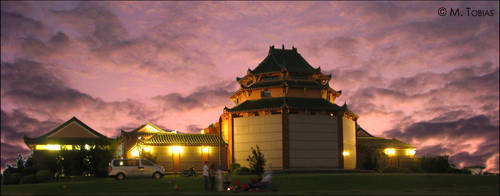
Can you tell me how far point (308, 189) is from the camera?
3659 centimetres

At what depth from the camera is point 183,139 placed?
218 feet

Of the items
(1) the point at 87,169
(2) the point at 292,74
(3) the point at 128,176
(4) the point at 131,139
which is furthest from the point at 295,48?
(3) the point at 128,176

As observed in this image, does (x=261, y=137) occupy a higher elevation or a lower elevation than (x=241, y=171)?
higher

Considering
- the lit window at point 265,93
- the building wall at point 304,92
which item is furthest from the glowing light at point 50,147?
the building wall at point 304,92

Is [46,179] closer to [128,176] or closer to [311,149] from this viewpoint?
[128,176]

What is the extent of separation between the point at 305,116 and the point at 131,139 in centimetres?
2483

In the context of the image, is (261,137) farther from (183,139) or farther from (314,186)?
(314,186)

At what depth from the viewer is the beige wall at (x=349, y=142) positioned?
2611 inches

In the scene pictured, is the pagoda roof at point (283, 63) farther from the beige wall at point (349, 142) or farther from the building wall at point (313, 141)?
the building wall at point (313, 141)

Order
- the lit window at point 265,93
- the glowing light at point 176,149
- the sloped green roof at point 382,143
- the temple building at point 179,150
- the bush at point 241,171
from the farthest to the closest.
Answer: the sloped green roof at point 382,143 → the lit window at point 265,93 → the glowing light at point 176,149 → the temple building at point 179,150 → the bush at point 241,171

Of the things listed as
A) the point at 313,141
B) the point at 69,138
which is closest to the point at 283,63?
the point at 313,141

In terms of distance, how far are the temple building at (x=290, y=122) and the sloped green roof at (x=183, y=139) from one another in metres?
1.92

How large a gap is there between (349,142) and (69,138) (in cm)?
3604

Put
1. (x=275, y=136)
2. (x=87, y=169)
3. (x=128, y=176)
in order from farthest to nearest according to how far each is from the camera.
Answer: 1. (x=275, y=136)
2. (x=87, y=169)
3. (x=128, y=176)
